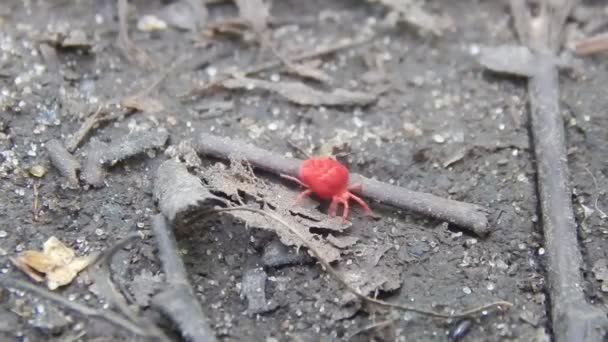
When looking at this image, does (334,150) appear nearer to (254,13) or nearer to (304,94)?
(304,94)

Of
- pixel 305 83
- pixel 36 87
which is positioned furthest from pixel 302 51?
pixel 36 87

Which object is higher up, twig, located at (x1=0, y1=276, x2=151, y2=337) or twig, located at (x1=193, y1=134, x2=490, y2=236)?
twig, located at (x1=193, y1=134, x2=490, y2=236)

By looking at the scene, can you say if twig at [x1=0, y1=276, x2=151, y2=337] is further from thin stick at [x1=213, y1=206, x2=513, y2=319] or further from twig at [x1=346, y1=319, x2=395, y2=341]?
twig at [x1=346, y1=319, x2=395, y2=341]

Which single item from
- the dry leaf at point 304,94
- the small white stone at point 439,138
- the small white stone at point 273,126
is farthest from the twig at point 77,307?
the small white stone at point 439,138

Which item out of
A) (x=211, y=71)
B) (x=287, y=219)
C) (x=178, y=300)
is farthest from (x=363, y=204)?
(x=211, y=71)

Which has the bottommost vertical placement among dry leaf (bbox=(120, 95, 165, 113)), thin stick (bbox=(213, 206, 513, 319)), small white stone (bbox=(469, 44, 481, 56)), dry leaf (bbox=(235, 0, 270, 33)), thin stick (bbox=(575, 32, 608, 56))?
thin stick (bbox=(213, 206, 513, 319))

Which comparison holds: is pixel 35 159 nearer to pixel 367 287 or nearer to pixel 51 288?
pixel 51 288

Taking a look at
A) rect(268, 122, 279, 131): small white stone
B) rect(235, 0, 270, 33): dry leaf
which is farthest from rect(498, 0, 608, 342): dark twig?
rect(235, 0, 270, 33): dry leaf
